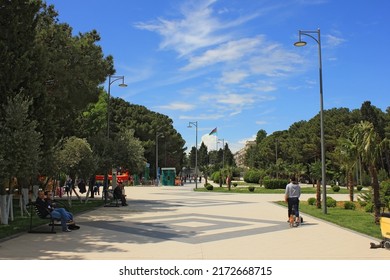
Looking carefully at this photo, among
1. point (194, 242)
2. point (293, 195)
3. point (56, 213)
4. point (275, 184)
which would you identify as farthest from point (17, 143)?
point (275, 184)

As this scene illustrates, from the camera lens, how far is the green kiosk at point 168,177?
61.8 metres

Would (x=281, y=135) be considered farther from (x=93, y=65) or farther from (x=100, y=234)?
(x=100, y=234)

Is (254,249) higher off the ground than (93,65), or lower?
lower

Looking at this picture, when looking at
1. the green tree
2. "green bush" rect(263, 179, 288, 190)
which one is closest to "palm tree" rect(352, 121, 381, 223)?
the green tree

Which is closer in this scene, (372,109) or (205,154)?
(372,109)

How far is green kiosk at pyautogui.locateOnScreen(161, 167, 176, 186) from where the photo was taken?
6175 cm

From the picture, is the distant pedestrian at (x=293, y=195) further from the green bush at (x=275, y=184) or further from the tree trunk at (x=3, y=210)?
the green bush at (x=275, y=184)

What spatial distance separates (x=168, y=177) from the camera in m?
62.0

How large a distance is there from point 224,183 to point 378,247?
2184 inches

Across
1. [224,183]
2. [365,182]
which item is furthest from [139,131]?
[365,182]

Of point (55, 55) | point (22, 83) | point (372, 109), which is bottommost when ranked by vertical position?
point (22, 83)

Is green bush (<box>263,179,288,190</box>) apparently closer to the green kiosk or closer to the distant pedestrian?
the green kiosk

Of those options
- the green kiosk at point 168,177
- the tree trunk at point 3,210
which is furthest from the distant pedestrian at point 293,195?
the green kiosk at point 168,177

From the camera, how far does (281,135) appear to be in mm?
101625
